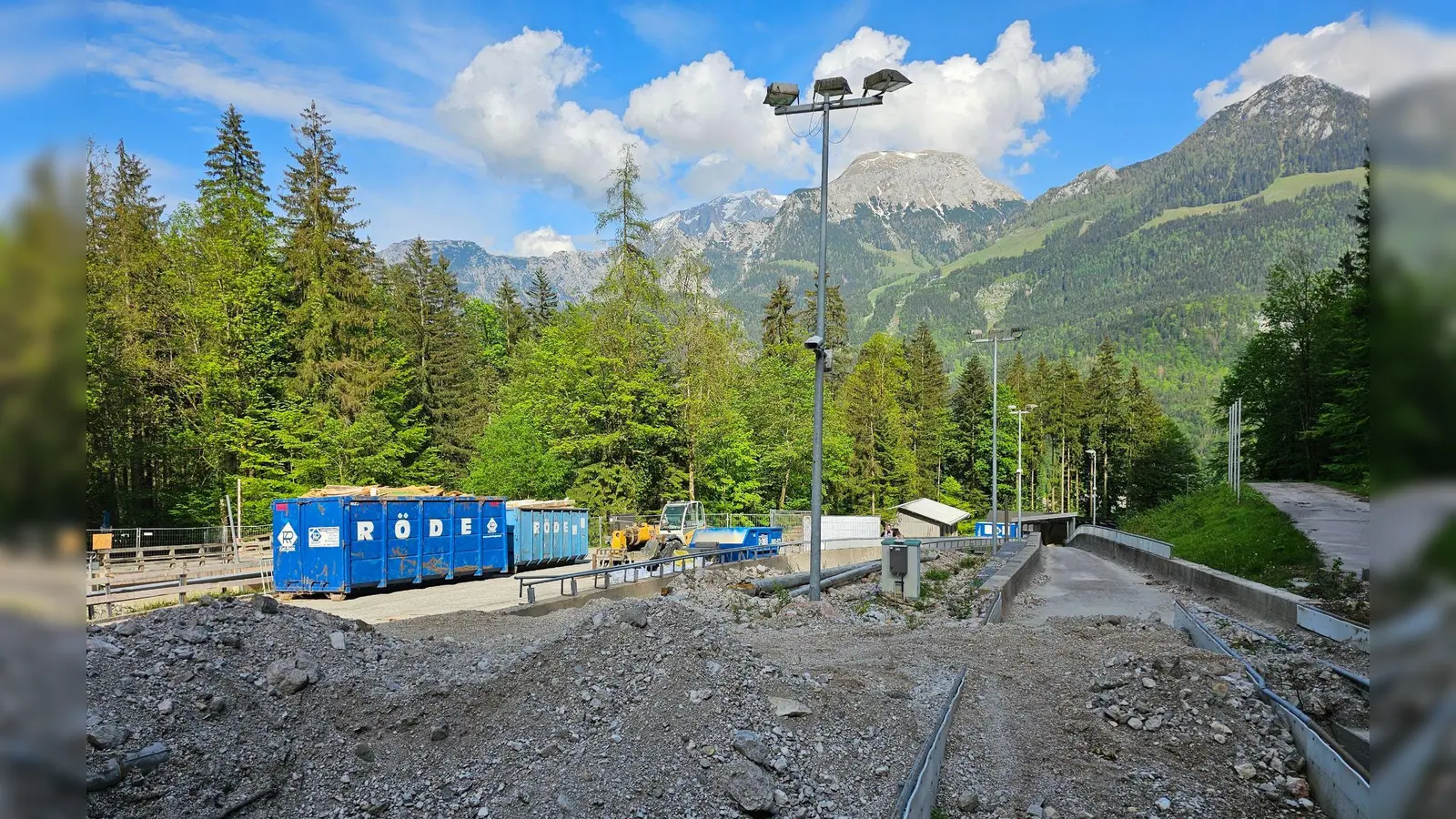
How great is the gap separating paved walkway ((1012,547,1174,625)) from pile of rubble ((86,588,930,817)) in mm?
10381

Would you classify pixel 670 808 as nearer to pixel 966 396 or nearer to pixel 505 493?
pixel 505 493

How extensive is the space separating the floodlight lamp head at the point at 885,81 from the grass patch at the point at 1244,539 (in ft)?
43.2

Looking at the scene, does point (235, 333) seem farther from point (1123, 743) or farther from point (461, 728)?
point (1123, 743)

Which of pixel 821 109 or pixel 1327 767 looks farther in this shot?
pixel 821 109

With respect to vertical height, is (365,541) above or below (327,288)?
below

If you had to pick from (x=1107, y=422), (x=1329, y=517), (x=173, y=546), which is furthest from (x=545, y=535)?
(x=1107, y=422)

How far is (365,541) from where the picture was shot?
1906 centimetres

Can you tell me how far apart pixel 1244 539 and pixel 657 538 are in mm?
18143

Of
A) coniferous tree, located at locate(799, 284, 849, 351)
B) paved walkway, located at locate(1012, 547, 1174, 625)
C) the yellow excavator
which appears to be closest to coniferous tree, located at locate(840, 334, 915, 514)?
coniferous tree, located at locate(799, 284, 849, 351)

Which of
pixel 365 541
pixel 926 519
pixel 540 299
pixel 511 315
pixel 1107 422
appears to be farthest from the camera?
pixel 1107 422

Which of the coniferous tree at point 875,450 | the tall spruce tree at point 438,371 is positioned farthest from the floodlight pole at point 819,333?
the coniferous tree at point 875,450

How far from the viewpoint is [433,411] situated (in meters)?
48.2

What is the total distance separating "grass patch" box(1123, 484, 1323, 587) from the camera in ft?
62.5
